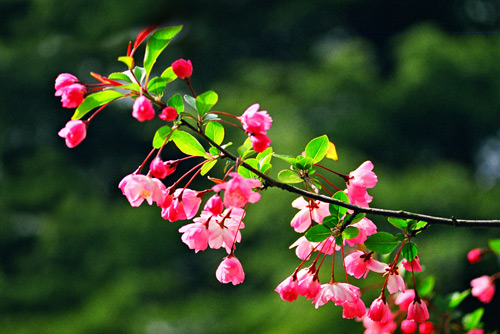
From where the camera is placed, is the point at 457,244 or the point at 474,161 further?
the point at 474,161

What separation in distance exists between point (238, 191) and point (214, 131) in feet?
0.39

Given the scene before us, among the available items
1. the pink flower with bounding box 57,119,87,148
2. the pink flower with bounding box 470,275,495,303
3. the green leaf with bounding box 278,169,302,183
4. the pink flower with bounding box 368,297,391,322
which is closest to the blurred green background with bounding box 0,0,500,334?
the pink flower with bounding box 470,275,495,303

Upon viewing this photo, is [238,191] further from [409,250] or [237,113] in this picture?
[237,113]

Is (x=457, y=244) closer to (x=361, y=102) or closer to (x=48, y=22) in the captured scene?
(x=361, y=102)

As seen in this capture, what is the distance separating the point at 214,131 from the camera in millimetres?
742

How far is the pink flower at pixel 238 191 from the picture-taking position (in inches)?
25.4

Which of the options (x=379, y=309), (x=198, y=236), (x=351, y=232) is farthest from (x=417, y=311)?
(x=198, y=236)

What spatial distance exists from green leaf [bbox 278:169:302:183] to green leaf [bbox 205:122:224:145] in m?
0.08

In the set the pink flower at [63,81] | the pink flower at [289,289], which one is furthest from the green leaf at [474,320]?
the pink flower at [63,81]

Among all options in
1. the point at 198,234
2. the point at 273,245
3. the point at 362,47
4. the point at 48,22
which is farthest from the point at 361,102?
the point at 198,234

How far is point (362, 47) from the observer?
23.5 ft

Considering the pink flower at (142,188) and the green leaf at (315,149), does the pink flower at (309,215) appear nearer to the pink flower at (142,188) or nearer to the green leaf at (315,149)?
the green leaf at (315,149)

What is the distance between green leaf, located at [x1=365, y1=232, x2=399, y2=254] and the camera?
745mm

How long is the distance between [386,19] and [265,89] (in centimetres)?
241
